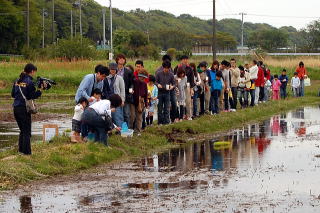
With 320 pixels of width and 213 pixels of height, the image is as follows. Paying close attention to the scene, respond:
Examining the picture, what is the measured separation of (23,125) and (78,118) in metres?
1.77

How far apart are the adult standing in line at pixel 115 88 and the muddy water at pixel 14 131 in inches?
104

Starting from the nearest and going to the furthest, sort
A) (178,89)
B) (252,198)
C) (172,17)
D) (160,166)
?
(252,198)
(160,166)
(178,89)
(172,17)

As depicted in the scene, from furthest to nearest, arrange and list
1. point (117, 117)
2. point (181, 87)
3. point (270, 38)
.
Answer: point (270, 38)
point (181, 87)
point (117, 117)

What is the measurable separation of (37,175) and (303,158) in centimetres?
532

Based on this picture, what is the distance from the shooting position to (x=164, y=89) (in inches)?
844

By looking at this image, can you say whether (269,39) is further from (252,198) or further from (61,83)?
(252,198)

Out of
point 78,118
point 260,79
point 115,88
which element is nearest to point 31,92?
point 78,118

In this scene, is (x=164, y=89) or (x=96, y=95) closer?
(x=96, y=95)

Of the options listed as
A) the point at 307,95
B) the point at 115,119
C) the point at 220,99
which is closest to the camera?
the point at 115,119

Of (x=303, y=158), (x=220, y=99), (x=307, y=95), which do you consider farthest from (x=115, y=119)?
(x=307, y=95)

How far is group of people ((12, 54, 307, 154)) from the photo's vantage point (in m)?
15.1

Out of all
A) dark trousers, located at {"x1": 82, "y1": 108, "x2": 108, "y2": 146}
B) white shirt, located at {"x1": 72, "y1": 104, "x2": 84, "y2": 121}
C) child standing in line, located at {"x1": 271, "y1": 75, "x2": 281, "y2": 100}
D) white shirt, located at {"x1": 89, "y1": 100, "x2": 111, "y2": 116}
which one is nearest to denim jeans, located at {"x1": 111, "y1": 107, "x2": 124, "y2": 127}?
white shirt, located at {"x1": 72, "y1": 104, "x2": 84, "y2": 121}

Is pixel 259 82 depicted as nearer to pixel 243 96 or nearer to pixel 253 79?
pixel 253 79

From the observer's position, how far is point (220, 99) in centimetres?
2678
